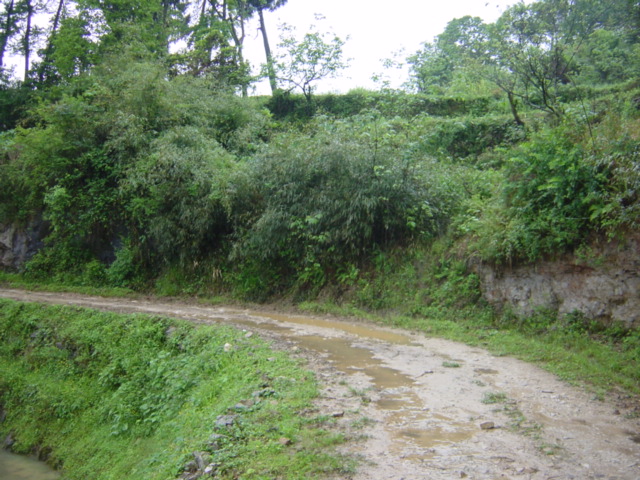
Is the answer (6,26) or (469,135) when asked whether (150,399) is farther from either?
(6,26)

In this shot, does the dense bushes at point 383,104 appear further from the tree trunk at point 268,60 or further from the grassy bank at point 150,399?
the grassy bank at point 150,399

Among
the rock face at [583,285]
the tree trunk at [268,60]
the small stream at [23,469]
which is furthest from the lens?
the tree trunk at [268,60]

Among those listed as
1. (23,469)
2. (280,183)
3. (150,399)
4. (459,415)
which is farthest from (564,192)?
(23,469)

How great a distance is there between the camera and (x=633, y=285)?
8266 mm

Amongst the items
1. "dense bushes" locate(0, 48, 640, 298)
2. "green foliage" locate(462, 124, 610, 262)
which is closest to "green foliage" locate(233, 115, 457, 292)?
"dense bushes" locate(0, 48, 640, 298)

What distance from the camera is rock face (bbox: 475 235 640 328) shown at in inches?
328

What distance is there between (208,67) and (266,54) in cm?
806

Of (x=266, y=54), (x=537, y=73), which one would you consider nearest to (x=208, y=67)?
(x=266, y=54)

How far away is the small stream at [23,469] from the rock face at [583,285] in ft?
30.1

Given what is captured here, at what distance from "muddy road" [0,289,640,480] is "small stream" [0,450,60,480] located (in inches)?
198

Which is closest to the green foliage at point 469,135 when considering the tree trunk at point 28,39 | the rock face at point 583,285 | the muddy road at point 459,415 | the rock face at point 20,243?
the rock face at point 583,285

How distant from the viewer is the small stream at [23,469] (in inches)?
367

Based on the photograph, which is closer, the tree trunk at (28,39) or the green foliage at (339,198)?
the green foliage at (339,198)

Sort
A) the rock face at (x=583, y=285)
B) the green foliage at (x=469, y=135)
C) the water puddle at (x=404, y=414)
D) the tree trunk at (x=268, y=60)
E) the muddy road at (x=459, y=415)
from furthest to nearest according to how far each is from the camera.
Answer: the tree trunk at (x=268, y=60)
the green foliage at (x=469, y=135)
the rock face at (x=583, y=285)
the water puddle at (x=404, y=414)
the muddy road at (x=459, y=415)
